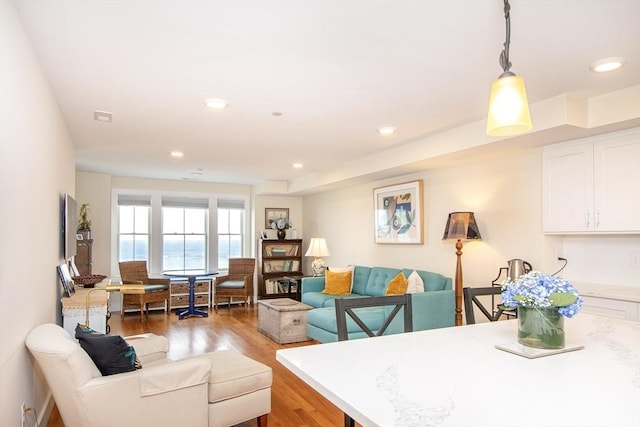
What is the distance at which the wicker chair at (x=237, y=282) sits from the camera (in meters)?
7.52

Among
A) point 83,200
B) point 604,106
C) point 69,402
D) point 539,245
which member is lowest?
point 69,402

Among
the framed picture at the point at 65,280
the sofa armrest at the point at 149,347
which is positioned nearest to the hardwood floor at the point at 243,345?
the sofa armrest at the point at 149,347

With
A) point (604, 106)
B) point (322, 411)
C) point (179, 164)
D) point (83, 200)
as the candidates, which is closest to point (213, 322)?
point (179, 164)

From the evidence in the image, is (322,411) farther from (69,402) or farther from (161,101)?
(161,101)

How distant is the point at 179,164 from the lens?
6188 mm

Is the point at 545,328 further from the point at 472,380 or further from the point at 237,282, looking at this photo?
the point at 237,282

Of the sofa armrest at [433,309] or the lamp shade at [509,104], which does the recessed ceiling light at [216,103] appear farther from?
the sofa armrest at [433,309]

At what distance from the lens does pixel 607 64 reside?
2.60m

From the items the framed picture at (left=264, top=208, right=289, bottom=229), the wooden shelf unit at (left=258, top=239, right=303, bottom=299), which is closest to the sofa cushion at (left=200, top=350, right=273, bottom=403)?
the wooden shelf unit at (left=258, top=239, right=303, bottom=299)

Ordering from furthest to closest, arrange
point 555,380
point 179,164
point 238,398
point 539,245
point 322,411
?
1. point 179,164
2. point 539,245
3. point 322,411
4. point 238,398
5. point 555,380

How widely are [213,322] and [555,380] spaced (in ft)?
18.9

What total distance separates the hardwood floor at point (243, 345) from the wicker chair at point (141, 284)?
0.77ft

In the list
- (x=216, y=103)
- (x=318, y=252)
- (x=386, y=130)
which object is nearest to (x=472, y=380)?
(x=216, y=103)

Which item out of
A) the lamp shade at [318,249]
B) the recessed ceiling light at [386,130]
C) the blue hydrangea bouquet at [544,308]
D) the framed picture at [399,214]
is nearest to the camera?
the blue hydrangea bouquet at [544,308]
